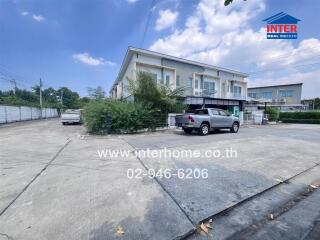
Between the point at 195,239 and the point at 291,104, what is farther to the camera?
the point at 291,104

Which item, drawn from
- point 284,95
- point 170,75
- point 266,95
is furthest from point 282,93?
point 170,75

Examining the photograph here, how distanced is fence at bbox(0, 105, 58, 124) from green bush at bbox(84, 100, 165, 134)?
583 inches

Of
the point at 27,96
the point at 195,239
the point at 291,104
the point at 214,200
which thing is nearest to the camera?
the point at 195,239

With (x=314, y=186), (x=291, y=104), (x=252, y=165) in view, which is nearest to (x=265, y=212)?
(x=314, y=186)

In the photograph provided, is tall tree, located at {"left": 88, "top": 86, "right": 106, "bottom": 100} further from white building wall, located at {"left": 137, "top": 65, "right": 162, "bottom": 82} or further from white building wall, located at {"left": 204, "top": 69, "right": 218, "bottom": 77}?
white building wall, located at {"left": 204, "top": 69, "right": 218, "bottom": 77}

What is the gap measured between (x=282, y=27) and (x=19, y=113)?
30246mm

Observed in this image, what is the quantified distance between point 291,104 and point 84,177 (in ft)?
176

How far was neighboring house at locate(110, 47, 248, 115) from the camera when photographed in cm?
1759

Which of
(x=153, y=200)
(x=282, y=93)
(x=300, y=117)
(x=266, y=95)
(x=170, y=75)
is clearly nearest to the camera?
(x=153, y=200)

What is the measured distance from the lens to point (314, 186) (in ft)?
13.2

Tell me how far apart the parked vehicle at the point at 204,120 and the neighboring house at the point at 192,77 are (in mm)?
4250

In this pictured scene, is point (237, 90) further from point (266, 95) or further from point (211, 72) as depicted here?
point (266, 95)

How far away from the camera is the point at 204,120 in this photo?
11.1m

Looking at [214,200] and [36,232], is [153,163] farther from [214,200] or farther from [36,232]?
[36,232]
